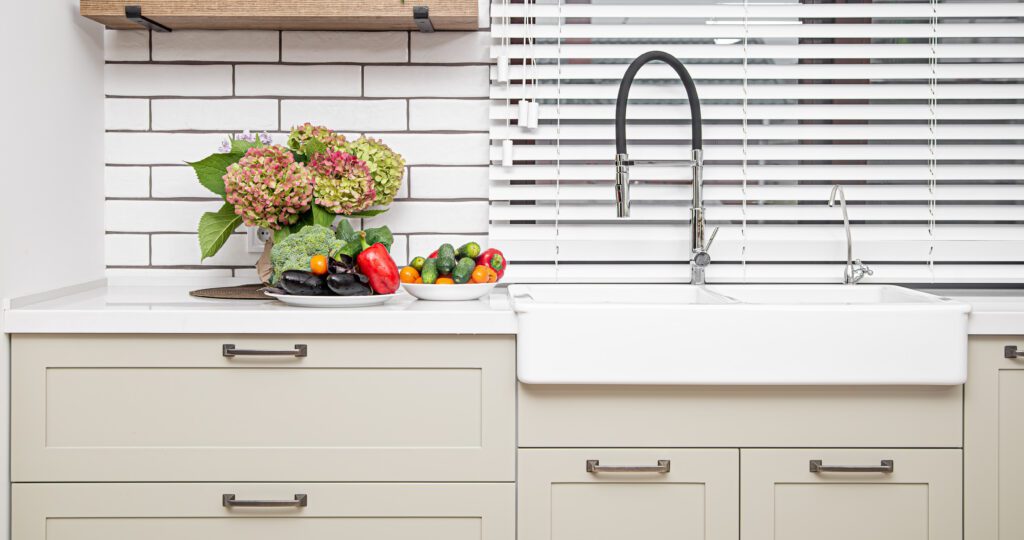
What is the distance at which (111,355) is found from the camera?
1.66 metres

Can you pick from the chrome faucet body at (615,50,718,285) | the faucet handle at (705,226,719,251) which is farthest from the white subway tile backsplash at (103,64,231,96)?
the faucet handle at (705,226,719,251)

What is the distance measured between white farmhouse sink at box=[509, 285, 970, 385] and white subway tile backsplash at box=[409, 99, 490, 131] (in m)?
0.78

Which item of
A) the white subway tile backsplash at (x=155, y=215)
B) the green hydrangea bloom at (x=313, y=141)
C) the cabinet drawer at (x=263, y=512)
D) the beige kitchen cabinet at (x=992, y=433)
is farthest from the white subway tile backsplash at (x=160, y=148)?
the beige kitchen cabinet at (x=992, y=433)

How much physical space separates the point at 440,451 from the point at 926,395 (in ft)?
3.07

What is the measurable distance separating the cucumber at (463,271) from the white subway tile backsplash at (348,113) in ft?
1.73

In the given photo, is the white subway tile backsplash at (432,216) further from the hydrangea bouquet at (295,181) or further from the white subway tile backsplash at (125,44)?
the white subway tile backsplash at (125,44)

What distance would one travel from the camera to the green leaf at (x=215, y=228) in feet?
6.50

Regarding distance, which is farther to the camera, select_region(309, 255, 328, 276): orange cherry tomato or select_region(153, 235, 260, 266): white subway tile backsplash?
select_region(153, 235, 260, 266): white subway tile backsplash

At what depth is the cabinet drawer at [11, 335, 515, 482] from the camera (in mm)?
1660

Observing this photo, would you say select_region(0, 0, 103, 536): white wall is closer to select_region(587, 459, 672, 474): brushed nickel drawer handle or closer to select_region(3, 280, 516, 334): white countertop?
→ select_region(3, 280, 516, 334): white countertop

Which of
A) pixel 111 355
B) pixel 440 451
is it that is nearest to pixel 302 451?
pixel 440 451

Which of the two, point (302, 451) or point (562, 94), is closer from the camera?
point (302, 451)

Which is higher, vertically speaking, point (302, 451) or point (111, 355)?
point (111, 355)

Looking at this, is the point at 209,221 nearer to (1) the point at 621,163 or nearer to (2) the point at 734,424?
(1) the point at 621,163
